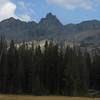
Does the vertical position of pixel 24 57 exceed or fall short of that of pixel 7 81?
it exceeds it

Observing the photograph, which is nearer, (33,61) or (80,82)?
(80,82)

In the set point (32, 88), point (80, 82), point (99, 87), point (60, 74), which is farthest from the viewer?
point (99, 87)

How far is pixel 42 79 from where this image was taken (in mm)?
117125

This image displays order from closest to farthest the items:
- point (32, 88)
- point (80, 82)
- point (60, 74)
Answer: point (80, 82) < point (32, 88) < point (60, 74)

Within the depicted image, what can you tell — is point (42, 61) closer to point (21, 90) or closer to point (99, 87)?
point (21, 90)

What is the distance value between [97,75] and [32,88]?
37.5m

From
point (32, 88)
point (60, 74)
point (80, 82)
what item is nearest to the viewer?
point (80, 82)

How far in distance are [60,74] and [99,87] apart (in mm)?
26564

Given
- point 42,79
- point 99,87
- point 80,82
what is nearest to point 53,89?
Answer: point 42,79

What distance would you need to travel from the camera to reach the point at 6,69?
117625 mm

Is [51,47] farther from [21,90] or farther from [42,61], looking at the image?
[21,90]

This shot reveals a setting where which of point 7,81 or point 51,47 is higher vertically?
point 51,47

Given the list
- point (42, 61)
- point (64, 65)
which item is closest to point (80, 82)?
point (64, 65)

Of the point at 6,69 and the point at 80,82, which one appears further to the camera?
the point at 6,69
